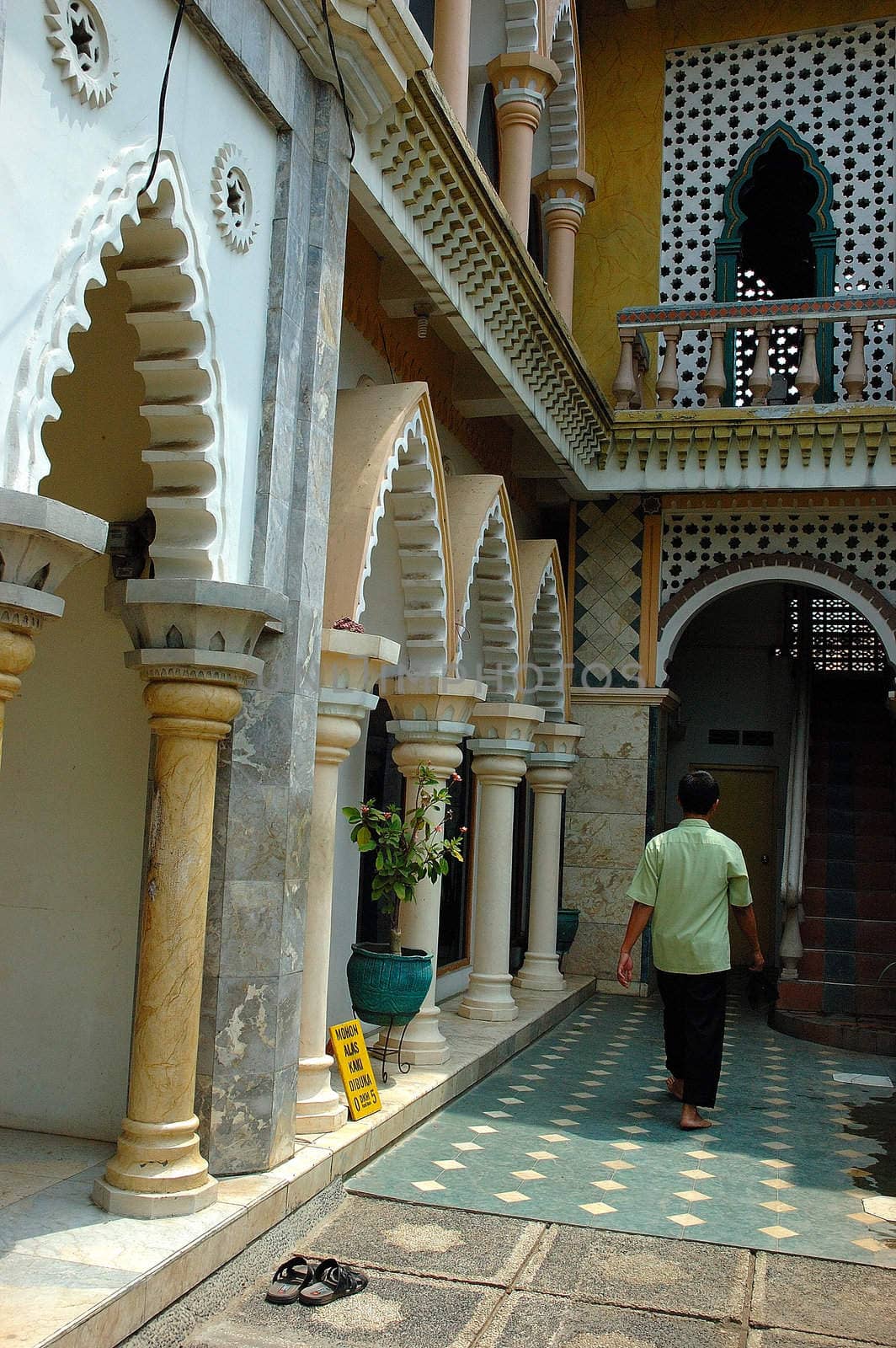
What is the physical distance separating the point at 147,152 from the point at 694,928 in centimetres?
381

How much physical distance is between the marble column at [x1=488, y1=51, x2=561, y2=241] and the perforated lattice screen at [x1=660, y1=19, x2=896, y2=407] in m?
2.88

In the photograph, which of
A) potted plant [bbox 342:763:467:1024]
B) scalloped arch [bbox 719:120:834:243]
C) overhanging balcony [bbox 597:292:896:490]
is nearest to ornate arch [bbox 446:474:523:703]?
potted plant [bbox 342:763:467:1024]

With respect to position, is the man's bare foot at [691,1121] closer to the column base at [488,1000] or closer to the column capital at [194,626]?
the column base at [488,1000]

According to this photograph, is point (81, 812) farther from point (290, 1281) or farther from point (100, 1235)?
A: point (290, 1281)

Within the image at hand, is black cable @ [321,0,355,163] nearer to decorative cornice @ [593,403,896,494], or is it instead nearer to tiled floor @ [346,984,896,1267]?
tiled floor @ [346,984,896,1267]

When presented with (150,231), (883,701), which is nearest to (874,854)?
(883,701)

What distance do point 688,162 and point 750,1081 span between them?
7102 mm

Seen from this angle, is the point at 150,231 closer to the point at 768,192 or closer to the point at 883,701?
the point at 768,192

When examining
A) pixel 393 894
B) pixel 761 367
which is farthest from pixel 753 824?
pixel 393 894

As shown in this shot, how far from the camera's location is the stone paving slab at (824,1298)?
11.4 feet

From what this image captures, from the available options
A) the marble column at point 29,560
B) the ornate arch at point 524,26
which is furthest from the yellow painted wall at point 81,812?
the ornate arch at point 524,26

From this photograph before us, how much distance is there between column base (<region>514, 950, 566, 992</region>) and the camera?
888 cm

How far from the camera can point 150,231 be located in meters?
A: 3.58

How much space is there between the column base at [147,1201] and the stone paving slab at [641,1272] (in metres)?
0.97
